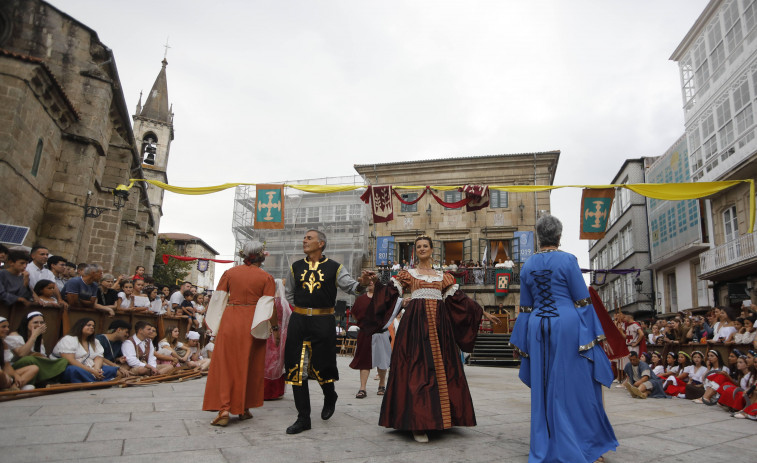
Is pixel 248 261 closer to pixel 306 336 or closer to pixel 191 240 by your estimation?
pixel 306 336

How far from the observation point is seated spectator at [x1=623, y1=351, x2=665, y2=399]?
9.11 metres

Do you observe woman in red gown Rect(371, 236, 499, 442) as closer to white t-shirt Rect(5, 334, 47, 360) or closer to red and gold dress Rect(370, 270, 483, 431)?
red and gold dress Rect(370, 270, 483, 431)

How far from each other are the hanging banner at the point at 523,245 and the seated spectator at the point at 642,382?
1829 cm

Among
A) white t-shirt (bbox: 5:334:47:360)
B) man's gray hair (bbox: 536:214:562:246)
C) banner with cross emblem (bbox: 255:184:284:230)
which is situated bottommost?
white t-shirt (bbox: 5:334:47:360)

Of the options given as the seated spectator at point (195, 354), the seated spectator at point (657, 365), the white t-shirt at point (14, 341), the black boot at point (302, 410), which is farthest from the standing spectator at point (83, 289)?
the seated spectator at point (657, 365)

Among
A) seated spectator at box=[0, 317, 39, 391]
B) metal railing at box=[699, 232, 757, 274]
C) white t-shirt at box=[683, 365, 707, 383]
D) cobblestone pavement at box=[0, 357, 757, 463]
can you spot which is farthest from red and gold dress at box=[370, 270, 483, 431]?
metal railing at box=[699, 232, 757, 274]

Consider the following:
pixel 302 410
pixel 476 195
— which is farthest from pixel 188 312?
pixel 302 410

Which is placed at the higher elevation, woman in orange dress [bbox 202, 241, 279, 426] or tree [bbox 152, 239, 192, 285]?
tree [bbox 152, 239, 192, 285]

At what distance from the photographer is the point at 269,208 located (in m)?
13.1

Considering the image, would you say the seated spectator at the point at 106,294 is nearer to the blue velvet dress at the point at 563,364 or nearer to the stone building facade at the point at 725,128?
the blue velvet dress at the point at 563,364

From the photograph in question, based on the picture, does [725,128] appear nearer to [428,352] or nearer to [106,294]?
[428,352]

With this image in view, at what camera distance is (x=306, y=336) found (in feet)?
15.1

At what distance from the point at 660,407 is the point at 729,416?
3.11ft

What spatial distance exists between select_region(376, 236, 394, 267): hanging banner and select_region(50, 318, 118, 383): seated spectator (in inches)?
874
